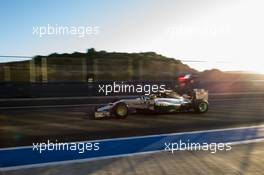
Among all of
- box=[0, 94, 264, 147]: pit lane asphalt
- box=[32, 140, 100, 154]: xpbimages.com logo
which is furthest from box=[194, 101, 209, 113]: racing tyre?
box=[32, 140, 100, 154]: xpbimages.com logo

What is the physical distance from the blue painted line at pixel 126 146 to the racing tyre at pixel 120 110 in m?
2.64

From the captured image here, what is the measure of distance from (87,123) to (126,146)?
2.92 meters

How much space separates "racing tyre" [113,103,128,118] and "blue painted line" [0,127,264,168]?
2640mm

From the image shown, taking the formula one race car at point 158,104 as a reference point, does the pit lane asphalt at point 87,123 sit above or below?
below

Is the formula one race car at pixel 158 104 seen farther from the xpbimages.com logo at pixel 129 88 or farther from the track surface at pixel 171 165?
the xpbimages.com logo at pixel 129 88

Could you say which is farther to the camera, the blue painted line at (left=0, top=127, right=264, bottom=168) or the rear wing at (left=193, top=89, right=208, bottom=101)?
the rear wing at (left=193, top=89, right=208, bottom=101)

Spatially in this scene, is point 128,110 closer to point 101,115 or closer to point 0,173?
point 101,115

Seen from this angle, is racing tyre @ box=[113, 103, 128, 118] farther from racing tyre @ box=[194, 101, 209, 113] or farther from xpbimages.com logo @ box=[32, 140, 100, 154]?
xpbimages.com logo @ box=[32, 140, 100, 154]

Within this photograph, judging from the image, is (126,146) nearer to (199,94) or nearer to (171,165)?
(171,165)

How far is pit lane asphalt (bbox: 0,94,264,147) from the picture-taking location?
820 cm

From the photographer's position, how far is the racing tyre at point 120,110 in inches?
419

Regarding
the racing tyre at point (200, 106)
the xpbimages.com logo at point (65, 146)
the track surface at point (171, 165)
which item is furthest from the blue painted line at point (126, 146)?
the racing tyre at point (200, 106)

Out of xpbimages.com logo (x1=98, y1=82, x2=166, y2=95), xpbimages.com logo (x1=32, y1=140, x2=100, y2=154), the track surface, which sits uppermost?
xpbimages.com logo (x1=98, y1=82, x2=166, y2=95)

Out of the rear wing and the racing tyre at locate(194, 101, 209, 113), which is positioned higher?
the rear wing
